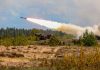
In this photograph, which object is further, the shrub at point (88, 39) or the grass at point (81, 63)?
the shrub at point (88, 39)

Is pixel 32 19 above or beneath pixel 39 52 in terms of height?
above

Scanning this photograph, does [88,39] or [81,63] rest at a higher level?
[88,39]

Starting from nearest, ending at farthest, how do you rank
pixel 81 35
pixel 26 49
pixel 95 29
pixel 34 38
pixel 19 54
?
pixel 19 54, pixel 26 49, pixel 81 35, pixel 95 29, pixel 34 38

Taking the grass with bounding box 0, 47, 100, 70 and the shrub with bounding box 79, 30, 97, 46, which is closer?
the grass with bounding box 0, 47, 100, 70

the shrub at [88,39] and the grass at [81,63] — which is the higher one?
the shrub at [88,39]

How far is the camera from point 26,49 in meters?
41.8

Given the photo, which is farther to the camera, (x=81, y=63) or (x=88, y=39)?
(x=88, y=39)

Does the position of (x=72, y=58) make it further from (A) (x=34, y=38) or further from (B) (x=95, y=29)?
(A) (x=34, y=38)

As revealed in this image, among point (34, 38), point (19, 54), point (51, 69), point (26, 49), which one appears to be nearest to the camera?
point (51, 69)

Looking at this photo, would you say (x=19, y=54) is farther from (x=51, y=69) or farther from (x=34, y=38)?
(x=34, y=38)

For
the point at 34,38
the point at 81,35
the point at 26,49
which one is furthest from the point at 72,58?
the point at 34,38

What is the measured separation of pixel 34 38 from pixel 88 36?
15.6 m

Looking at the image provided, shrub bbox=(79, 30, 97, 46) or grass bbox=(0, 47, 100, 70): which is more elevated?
shrub bbox=(79, 30, 97, 46)

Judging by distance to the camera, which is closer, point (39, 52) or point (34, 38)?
point (39, 52)
